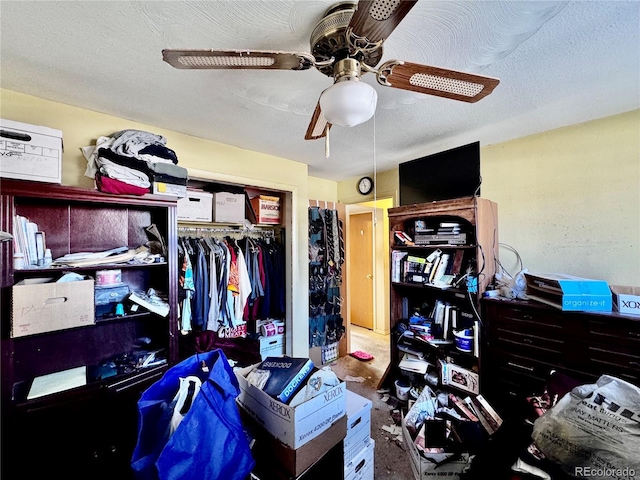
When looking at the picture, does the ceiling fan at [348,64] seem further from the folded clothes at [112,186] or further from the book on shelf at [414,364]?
the book on shelf at [414,364]

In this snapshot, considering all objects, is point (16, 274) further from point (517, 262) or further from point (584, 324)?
point (517, 262)

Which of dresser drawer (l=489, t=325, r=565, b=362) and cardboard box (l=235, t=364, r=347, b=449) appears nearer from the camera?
cardboard box (l=235, t=364, r=347, b=449)

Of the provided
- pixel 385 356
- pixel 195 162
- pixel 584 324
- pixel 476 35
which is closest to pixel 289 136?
pixel 195 162

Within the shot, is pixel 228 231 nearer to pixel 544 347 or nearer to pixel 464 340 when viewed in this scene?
pixel 464 340

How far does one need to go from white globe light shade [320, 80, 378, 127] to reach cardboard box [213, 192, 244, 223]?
6.13ft

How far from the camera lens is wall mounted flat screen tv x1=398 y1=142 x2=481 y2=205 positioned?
90.7 inches

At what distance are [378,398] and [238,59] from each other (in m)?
2.73

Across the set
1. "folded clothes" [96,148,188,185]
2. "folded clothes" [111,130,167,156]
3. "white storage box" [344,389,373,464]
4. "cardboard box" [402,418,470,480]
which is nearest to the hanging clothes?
"folded clothes" [96,148,188,185]

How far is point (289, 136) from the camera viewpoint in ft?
7.30

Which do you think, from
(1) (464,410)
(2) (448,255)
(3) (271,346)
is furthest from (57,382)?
(2) (448,255)

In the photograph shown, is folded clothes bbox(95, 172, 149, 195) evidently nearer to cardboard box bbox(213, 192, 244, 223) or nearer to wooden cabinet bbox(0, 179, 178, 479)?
wooden cabinet bbox(0, 179, 178, 479)

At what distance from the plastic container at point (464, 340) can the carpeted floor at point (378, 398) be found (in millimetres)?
756

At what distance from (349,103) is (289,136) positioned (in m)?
1.43

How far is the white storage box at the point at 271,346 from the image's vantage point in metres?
2.78
